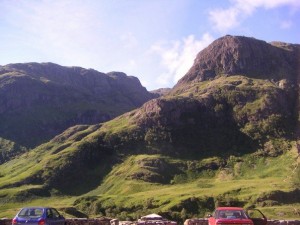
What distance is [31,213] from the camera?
34.0 meters

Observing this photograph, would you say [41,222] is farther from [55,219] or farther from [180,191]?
[180,191]

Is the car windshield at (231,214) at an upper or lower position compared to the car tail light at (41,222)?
lower

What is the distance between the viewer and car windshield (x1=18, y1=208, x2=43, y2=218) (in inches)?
1331

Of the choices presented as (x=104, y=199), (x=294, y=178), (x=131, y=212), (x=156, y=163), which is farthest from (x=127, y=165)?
(x=294, y=178)

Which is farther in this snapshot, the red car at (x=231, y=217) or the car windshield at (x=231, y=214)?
the car windshield at (x=231, y=214)

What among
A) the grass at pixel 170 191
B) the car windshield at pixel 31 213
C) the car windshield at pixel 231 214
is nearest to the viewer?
the car windshield at pixel 231 214

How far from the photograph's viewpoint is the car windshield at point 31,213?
33.8m

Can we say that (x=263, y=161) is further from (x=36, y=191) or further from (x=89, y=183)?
(x=36, y=191)

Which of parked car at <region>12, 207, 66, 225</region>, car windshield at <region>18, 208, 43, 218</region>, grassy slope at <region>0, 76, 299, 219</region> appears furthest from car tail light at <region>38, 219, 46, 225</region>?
grassy slope at <region>0, 76, 299, 219</region>

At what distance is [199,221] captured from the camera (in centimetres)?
4281

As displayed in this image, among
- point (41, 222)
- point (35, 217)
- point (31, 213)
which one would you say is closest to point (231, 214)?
point (41, 222)

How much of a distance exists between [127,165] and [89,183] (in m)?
17.1

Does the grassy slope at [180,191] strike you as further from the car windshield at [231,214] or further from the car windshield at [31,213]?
the car windshield at [31,213]

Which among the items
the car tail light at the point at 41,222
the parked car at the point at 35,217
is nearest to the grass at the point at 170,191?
the parked car at the point at 35,217
